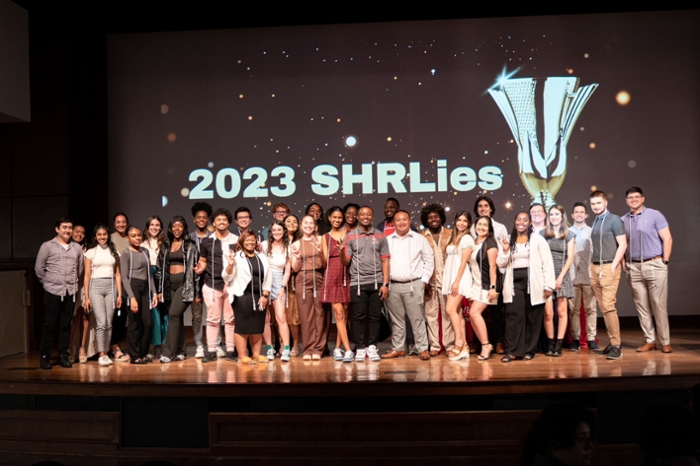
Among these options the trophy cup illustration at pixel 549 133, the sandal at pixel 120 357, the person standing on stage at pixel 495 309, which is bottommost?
the sandal at pixel 120 357

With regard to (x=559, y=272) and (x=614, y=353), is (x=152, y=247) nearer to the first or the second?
(x=559, y=272)

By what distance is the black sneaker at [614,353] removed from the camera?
221 inches

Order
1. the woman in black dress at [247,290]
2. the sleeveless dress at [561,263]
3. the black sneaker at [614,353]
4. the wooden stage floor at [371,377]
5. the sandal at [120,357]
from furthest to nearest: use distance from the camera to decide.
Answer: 1. the sandal at [120,357]
2. the sleeveless dress at [561,263]
3. the woman in black dress at [247,290]
4. the black sneaker at [614,353]
5. the wooden stage floor at [371,377]

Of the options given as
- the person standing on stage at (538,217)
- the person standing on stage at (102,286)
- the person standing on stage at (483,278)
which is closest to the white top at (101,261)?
the person standing on stage at (102,286)

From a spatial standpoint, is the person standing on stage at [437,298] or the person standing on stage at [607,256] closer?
the person standing on stage at [607,256]

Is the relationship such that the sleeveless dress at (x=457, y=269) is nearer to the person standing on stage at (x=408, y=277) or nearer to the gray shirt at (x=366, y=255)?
the person standing on stage at (x=408, y=277)

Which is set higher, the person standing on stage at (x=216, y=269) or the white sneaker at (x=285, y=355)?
the person standing on stage at (x=216, y=269)

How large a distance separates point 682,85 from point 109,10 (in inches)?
268

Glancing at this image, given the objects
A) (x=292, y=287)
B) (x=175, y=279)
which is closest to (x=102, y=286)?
(x=175, y=279)

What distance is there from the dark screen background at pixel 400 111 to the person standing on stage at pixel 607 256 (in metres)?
2.10

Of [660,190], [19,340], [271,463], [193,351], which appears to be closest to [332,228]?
[193,351]

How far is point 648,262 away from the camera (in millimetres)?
5891

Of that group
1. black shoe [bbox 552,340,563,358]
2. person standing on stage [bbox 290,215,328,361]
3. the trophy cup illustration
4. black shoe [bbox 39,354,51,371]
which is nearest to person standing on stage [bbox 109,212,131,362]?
black shoe [bbox 39,354,51,371]

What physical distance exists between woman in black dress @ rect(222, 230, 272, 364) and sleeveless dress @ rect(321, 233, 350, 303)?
0.51 metres
